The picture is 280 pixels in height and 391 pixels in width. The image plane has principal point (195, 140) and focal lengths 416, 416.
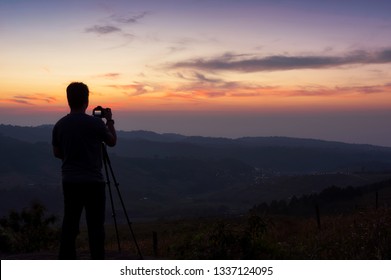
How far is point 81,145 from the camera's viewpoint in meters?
7.14

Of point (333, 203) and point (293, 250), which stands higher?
point (293, 250)

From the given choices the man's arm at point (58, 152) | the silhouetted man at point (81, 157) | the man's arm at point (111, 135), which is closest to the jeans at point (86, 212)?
the silhouetted man at point (81, 157)

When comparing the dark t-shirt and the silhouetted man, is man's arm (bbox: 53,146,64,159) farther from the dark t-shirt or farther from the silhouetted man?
the dark t-shirt

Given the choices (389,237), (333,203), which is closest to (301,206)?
(333,203)

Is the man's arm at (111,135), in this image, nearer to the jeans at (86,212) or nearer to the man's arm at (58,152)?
the jeans at (86,212)

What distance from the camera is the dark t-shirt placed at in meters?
7.13

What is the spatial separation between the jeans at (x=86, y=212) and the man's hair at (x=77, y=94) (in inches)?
54.5

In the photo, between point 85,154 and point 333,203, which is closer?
point 85,154

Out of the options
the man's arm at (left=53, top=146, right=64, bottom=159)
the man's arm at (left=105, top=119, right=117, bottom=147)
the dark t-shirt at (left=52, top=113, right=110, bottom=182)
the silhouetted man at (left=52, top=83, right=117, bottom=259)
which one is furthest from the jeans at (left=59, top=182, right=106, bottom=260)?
the man's arm at (left=105, top=119, right=117, bottom=147)

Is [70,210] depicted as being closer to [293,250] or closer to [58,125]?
[58,125]

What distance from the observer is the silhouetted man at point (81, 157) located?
7.14 m
